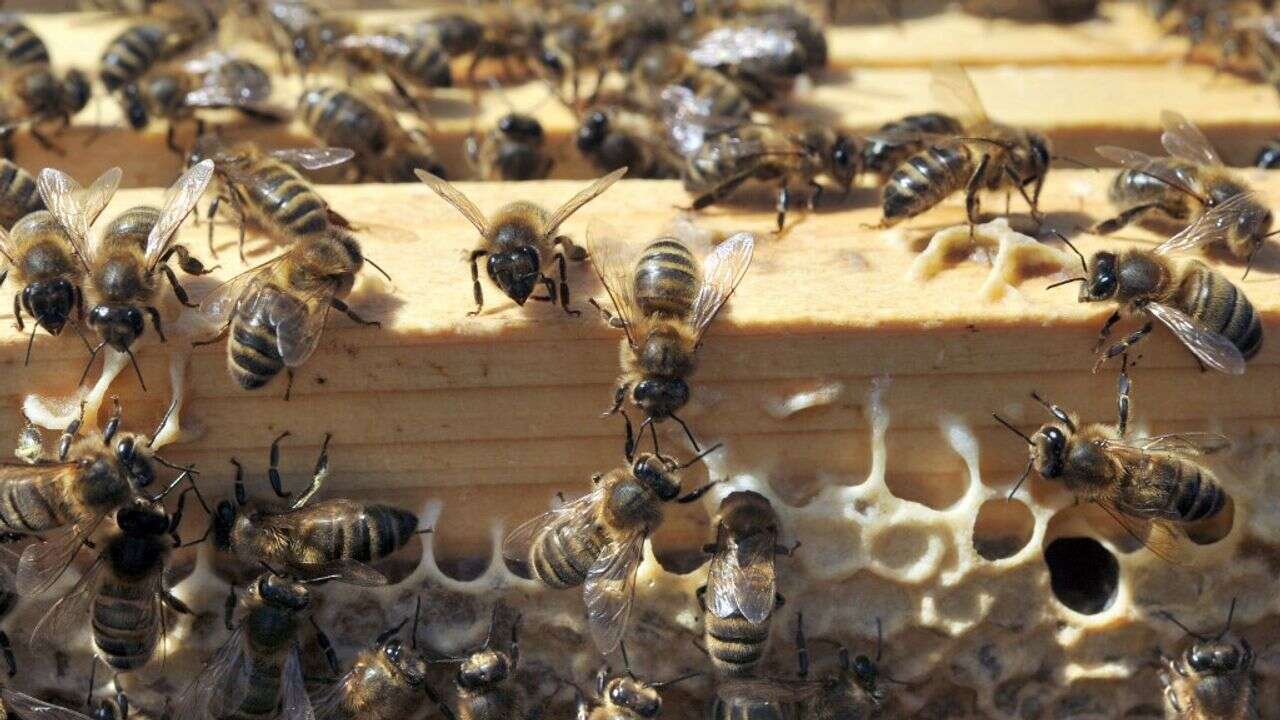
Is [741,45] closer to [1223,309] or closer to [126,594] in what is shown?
[1223,309]

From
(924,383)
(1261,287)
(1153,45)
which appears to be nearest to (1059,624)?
(924,383)

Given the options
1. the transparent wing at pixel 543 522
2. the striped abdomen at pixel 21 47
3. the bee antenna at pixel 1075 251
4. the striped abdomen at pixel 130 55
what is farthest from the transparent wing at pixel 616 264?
the striped abdomen at pixel 21 47

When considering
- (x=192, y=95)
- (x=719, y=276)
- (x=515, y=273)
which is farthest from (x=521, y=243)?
(x=192, y=95)

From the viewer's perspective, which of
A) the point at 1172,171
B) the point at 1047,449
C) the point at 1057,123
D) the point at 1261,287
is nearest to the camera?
the point at 1047,449

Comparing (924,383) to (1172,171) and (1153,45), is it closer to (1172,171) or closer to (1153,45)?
(1172,171)

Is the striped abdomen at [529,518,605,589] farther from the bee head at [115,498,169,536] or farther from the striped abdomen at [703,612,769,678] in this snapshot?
the bee head at [115,498,169,536]

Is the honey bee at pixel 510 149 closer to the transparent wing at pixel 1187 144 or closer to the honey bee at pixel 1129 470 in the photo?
the honey bee at pixel 1129 470
